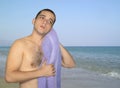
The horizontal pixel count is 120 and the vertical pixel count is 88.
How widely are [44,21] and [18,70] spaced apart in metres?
0.54

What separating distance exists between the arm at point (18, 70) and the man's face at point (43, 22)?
25cm

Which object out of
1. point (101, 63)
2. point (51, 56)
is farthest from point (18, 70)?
point (101, 63)

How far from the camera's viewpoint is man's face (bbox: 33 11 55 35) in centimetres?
255

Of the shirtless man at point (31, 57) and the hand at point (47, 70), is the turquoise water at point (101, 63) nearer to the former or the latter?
the shirtless man at point (31, 57)

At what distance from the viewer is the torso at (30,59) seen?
263cm

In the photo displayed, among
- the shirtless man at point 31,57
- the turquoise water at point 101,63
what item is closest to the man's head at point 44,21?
the shirtless man at point 31,57

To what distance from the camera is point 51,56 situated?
262cm

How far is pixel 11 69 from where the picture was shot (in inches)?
95.9

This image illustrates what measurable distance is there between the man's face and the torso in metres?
0.19

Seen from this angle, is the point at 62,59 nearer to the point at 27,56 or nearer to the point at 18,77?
the point at 27,56

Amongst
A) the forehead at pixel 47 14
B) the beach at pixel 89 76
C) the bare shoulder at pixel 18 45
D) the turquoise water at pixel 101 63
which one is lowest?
the turquoise water at pixel 101 63

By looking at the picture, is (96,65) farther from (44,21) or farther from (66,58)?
(44,21)

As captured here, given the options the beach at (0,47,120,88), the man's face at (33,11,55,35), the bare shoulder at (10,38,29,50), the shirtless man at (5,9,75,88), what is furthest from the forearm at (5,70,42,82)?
the beach at (0,47,120,88)

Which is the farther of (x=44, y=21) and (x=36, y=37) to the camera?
(x=36, y=37)
